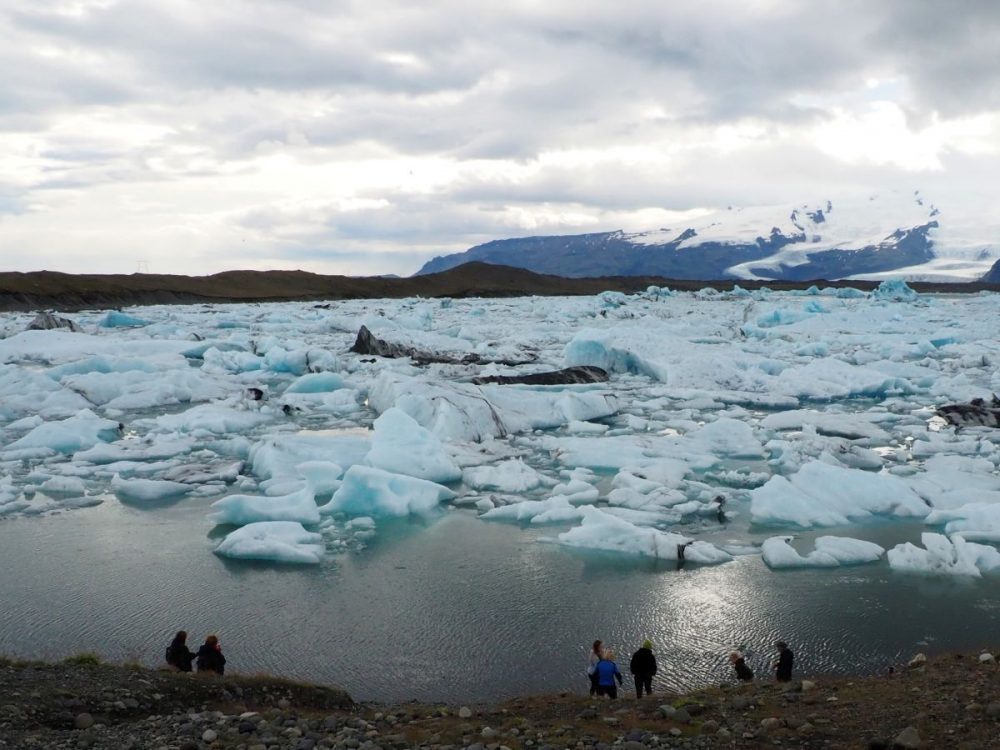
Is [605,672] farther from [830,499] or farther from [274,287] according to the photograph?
[274,287]

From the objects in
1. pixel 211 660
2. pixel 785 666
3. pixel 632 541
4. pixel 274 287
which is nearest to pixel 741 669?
pixel 785 666

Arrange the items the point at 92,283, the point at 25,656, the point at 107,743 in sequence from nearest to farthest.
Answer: the point at 107,743, the point at 25,656, the point at 92,283

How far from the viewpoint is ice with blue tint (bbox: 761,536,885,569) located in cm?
840

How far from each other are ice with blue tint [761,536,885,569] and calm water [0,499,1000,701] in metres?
0.15

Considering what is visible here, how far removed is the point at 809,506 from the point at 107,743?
26.3 feet

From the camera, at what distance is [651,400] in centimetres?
1800

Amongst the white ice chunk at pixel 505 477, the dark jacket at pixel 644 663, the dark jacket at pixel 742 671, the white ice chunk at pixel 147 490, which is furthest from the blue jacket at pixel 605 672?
the white ice chunk at pixel 147 490

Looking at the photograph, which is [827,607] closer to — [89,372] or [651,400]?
[651,400]

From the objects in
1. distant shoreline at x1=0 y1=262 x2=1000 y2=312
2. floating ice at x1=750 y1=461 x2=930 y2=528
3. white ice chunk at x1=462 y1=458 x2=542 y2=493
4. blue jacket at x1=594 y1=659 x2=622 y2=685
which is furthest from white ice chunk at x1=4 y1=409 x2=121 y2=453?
distant shoreline at x1=0 y1=262 x2=1000 y2=312

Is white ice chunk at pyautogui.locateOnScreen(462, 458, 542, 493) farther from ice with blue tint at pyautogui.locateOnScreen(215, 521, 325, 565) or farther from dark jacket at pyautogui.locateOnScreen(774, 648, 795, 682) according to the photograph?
dark jacket at pyautogui.locateOnScreen(774, 648, 795, 682)

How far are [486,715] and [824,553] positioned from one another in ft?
16.0

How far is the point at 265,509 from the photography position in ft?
31.8

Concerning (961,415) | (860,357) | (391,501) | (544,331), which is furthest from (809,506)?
(544,331)

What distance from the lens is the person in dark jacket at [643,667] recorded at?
5.82 m
